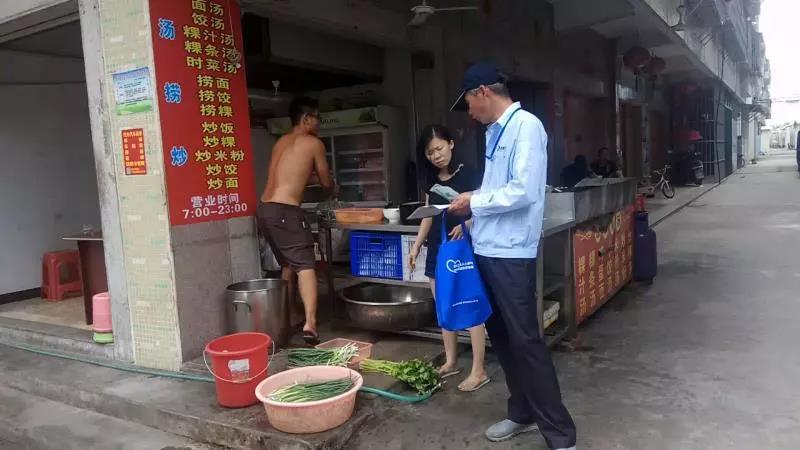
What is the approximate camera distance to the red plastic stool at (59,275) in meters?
6.30

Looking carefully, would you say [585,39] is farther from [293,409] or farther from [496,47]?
[293,409]

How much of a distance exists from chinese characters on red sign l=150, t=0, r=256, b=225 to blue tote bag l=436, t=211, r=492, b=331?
1.99m

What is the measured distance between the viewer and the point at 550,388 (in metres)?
2.71

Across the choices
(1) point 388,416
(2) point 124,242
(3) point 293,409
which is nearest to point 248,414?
(3) point 293,409

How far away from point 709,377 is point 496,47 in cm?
611

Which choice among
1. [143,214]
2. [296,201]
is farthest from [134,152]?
[296,201]

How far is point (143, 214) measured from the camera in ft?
13.1

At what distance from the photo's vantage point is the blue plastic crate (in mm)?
4445

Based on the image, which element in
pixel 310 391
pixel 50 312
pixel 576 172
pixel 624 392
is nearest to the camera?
pixel 310 391

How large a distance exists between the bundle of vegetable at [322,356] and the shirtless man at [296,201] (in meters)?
0.50

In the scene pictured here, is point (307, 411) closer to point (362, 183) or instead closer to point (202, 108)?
point (202, 108)

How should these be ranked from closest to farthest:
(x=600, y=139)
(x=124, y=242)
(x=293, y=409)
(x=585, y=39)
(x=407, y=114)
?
(x=293, y=409), (x=124, y=242), (x=407, y=114), (x=585, y=39), (x=600, y=139)

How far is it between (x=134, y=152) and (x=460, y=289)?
2.50 m

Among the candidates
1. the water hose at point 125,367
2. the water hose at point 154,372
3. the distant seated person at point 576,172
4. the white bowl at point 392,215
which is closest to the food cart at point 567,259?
the white bowl at point 392,215
